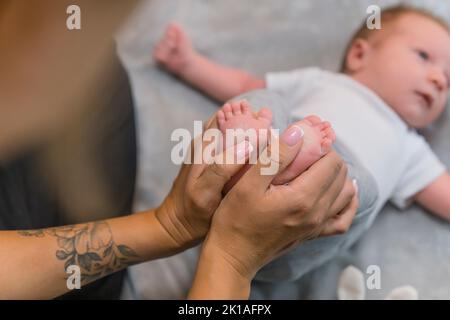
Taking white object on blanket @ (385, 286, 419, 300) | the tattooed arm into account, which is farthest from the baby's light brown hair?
the tattooed arm

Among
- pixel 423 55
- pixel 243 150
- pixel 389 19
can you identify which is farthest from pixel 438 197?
pixel 243 150

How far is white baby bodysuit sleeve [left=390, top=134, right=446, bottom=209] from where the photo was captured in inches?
41.0

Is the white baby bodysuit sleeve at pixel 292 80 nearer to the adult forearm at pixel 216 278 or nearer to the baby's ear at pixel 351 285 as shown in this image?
the baby's ear at pixel 351 285

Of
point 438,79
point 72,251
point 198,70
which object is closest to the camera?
point 72,251

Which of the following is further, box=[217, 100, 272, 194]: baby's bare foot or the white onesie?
the white onesie

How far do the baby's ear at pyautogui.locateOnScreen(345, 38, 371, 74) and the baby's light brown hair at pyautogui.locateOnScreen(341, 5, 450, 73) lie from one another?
1cm

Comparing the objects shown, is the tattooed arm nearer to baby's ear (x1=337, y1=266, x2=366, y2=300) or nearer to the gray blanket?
the gray blanket

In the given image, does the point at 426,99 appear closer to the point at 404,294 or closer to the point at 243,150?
the point at 404,294

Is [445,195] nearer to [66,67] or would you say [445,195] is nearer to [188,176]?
[188,176]

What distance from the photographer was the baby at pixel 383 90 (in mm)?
1024

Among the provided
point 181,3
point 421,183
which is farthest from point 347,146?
point 181,3

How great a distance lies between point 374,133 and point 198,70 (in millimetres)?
405

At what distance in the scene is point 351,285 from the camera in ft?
3.21

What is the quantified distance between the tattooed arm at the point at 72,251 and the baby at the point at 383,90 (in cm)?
38
